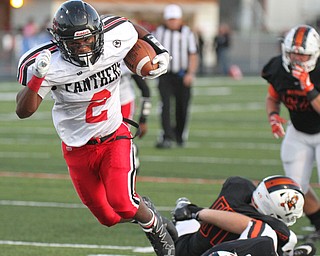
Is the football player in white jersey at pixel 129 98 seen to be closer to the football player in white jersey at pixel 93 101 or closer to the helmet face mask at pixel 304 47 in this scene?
the helmet face mask at pixel 304 47

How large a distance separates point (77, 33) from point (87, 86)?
1.19 ft

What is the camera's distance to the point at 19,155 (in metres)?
12.1

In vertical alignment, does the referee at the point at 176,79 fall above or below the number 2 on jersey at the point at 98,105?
below

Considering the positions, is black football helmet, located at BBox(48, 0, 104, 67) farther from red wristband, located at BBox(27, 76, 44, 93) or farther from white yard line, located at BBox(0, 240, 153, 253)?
white yard line, located at BBox(0, 240, 153, 253)

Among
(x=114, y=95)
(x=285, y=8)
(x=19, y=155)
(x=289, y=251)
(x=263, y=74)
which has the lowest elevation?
(x=285, y=8)

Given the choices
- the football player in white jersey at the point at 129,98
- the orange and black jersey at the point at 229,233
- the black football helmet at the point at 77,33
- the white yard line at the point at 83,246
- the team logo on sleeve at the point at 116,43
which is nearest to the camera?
the black football helmet at the point at 77,33

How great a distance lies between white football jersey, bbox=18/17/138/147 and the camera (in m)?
5.59

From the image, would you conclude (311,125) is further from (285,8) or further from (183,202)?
(285,8)

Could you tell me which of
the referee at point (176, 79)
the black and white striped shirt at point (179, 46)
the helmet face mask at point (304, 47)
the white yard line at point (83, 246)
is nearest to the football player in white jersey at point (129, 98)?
the white yard line at point (83, 246)

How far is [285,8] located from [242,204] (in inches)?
1255

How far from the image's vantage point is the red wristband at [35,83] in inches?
211

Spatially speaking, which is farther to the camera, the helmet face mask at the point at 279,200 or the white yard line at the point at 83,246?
the white yard line at the point at 83,246

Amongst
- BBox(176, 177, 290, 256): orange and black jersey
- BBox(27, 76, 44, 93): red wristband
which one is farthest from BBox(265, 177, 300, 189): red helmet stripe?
BBox(27, 76, 44, 93): red wristband

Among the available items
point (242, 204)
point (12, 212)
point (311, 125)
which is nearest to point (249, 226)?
point (242, 204)
